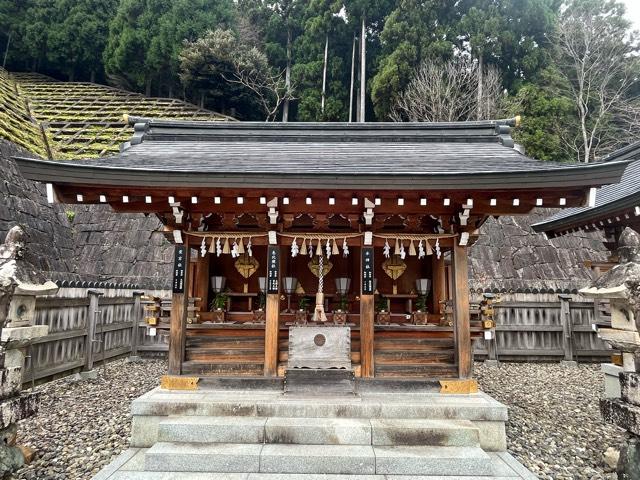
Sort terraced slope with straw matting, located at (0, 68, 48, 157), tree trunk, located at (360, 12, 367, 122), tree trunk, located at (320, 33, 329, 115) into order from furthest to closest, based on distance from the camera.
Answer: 1. tree trunk, located at (320, 33, 329, 115)
2. tree trunk, located at (360, 12, 367, 122)
3. terraced slope with straw matting, located at (0, 68, 48, 157)

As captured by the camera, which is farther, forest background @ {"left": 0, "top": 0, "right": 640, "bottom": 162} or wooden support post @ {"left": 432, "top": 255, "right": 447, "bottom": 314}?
forest background @ {"left": 0, "top": 0, "right": 640, "bottom": 162}

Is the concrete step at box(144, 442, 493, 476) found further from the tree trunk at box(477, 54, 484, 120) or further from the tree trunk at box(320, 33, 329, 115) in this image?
the tree trunk at box(320, 33, 329, 115)

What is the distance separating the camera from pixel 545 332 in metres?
10.5

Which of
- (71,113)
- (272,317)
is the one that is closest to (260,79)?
(71,113)

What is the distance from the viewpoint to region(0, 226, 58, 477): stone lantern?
3727mm

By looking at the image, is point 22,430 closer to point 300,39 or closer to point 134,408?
point 134,408

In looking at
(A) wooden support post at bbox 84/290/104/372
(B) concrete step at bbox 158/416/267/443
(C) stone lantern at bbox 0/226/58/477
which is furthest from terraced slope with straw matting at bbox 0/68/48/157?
(B) concrete step at bbox 158/416/267/443

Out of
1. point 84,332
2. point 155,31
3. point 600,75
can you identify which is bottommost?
point 84,332

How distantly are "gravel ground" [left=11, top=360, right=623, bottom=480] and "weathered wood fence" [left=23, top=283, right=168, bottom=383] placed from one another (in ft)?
1.61

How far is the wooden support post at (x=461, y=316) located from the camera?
5832 millimetres

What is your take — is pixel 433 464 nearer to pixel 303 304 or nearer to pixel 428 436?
pixel 428 436

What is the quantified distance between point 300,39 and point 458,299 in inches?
1072

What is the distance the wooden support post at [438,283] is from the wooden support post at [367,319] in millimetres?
2404

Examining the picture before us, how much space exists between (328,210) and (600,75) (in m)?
22.1
